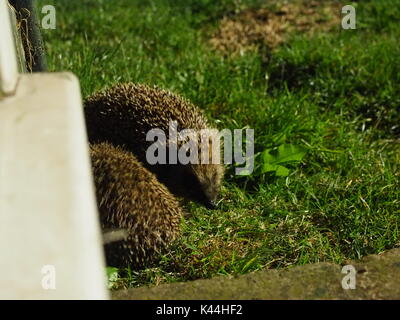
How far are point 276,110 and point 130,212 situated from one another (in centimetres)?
176

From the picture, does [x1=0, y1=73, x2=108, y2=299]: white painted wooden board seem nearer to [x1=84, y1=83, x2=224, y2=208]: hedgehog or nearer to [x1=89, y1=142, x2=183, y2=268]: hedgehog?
[x1=89, y1=142, x2=183, y2=268]: hedgehog

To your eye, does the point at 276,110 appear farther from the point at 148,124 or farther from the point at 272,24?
the point at 272,24

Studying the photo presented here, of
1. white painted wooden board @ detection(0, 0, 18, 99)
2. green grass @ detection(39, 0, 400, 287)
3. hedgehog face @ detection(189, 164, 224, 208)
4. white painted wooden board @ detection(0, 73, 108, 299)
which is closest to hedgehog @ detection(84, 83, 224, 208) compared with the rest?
hedgehog face @ detection(189, 164, 224, 208)

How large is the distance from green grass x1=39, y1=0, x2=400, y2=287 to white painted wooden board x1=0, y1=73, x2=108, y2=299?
55.0 inches

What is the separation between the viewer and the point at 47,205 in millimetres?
1867

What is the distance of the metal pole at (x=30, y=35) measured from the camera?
416cm

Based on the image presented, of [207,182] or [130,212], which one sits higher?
[207,182]

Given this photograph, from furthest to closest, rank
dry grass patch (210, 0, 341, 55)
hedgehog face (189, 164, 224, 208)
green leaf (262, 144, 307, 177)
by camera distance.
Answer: dry grass patch (210, 0, 341, 55) → green leaf (262, 144, 307, 177) → hedgehog face (189, 164, 224, 208)

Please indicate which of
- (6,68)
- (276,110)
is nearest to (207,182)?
(276,110)

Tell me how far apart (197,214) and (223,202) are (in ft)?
0.72

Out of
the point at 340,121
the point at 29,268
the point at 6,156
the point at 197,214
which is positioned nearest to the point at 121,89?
the point at 197,214

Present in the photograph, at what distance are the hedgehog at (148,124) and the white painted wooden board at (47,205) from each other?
74.3 inches

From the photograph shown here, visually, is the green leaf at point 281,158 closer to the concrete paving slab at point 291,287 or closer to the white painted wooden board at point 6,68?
the concrete paving slab at point 291,287

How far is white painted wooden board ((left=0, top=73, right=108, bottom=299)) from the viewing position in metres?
1.70
